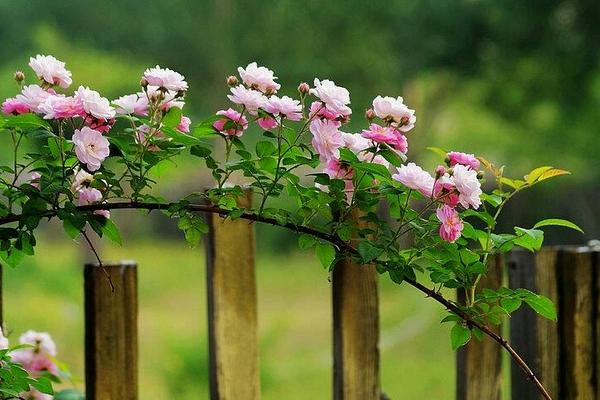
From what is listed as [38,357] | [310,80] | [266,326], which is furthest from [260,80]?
[310,80]

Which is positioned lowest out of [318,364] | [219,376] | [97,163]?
[318,364]

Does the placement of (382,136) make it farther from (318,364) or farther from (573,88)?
(573,88)

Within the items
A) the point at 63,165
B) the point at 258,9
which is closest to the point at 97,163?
the point at 63,165

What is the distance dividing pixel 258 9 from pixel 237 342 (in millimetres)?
11460

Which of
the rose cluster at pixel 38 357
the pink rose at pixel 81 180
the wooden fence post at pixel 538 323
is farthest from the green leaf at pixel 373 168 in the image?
the rose cluster at pixel 38 357

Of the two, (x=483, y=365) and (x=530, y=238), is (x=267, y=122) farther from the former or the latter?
(x=483, y=365)

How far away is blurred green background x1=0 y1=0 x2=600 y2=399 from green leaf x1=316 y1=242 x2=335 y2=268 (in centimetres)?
403

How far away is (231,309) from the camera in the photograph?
1.36 meters

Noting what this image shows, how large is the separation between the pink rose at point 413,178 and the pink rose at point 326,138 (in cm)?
7

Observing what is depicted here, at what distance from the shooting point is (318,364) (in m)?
7.91

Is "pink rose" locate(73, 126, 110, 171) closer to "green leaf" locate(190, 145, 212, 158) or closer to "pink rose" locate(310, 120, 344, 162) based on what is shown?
"green leaf" locate(190, 145, 212, 158)

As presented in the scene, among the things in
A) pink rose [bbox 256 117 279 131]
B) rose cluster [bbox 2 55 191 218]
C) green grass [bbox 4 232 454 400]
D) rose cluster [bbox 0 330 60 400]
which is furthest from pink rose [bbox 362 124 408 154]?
green grass [bbox 4 232 454 400]

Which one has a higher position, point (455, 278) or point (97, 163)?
point (97, 163)

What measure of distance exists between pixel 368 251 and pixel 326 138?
0.45 feet
